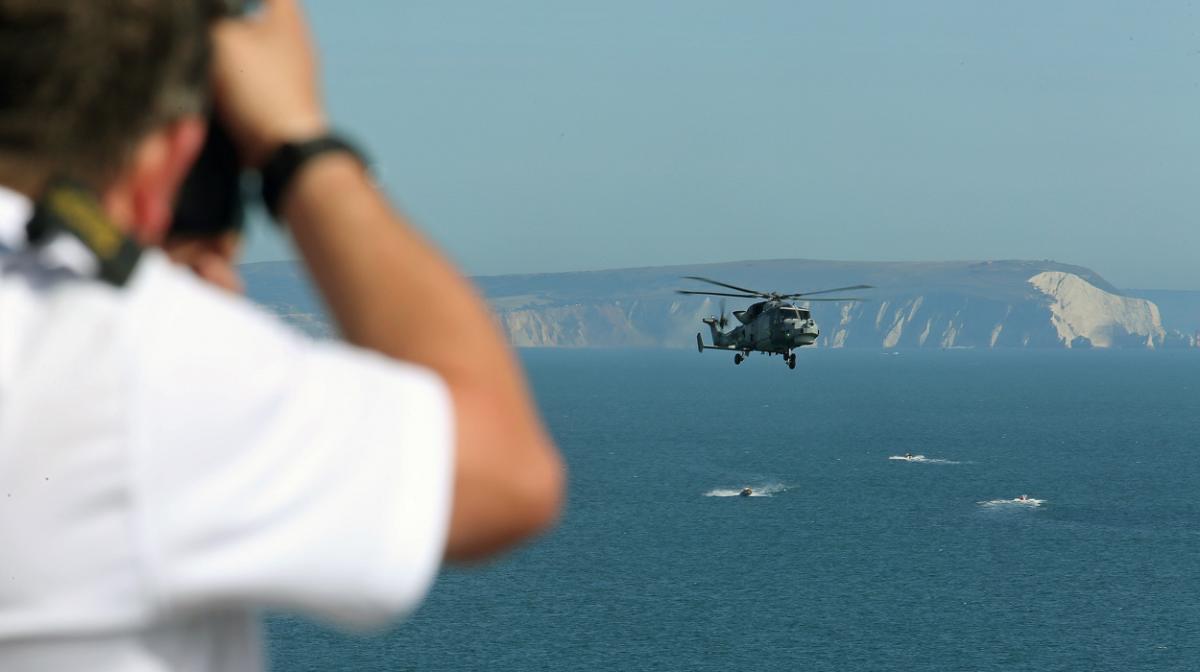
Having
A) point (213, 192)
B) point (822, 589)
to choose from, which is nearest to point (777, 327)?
point (213, 192)

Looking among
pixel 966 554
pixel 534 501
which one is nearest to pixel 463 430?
pixel 534 501

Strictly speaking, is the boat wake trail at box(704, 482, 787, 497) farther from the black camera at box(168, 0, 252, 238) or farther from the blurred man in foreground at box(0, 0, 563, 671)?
the blurred man in foreground at box(0, 0, 563, 671)

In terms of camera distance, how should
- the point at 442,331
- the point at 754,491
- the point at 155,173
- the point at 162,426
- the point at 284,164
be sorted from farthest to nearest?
the point at 754,491 → the point at 284,164 → the point at 442,331 → the point at 155,173 → the point at 162,426

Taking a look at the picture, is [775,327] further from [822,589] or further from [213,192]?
[822,589]

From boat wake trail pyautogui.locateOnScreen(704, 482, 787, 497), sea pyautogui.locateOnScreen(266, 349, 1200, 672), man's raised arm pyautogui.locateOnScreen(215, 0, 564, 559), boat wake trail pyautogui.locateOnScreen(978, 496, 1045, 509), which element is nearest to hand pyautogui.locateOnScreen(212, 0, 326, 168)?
man's raised arm pyautogui.locateOnScreen(215, 0, 564, 559)

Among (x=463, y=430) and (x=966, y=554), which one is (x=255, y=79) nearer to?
(x=463, y=430)
